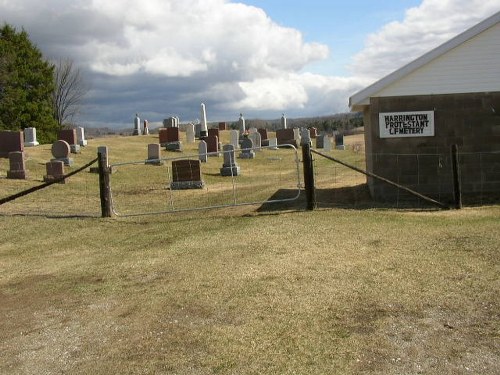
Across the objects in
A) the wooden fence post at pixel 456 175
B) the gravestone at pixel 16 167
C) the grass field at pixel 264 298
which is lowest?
the grass field at pixel 264 298

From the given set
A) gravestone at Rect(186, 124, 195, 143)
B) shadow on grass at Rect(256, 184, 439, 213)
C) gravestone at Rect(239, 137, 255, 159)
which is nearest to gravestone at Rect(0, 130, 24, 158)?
shadow on grass at Rect(256, 184, 439, 213)

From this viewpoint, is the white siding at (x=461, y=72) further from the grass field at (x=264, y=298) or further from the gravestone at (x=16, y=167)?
the gravestone at (x=16, y=167)

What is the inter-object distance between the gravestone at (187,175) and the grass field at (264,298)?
332 inches

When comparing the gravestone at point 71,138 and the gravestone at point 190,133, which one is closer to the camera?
the gravestone at point 71,138

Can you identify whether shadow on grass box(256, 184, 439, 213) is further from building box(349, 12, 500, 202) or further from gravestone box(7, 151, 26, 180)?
gravestone box(7, 151, 26, 180)

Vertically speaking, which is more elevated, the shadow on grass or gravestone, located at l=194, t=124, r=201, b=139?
gravestone, located at l=194, t=124, r=201, b=139

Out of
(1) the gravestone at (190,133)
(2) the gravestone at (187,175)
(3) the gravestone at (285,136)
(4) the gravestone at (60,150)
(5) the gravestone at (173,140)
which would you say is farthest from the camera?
(1) the gravestone at (190,133)

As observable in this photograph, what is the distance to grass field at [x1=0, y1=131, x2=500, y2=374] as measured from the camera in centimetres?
470

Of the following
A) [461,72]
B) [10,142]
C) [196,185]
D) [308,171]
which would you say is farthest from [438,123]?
[10,142]

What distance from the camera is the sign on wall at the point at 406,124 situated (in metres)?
13.8

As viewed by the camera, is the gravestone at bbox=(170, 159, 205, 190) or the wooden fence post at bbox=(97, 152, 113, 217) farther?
the gravestone at bbox=(170, 159, 205, 190)

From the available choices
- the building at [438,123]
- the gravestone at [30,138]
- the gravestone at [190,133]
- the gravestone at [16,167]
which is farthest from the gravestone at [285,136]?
the building at [438,123]

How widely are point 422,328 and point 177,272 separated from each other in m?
3.72

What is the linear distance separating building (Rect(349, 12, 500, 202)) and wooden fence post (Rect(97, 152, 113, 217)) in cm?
673
